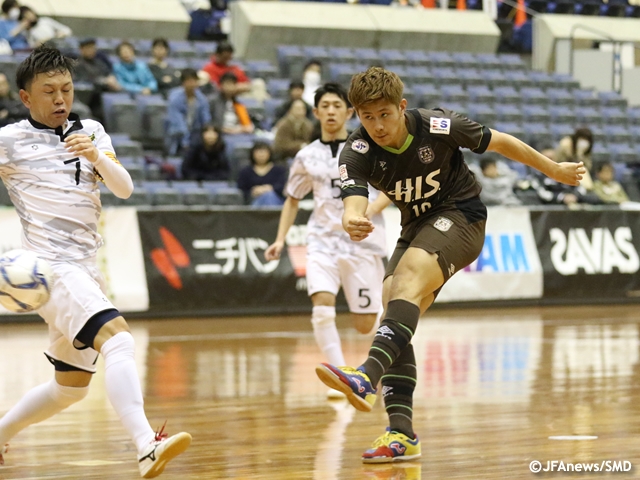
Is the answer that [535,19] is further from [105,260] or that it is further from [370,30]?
[105,260]

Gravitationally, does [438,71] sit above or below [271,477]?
above

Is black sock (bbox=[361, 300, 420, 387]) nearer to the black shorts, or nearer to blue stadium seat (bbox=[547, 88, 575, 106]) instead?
the black shorts

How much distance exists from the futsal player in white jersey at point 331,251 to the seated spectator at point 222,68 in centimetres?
876

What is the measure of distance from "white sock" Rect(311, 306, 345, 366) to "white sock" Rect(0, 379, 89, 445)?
10.2 feet

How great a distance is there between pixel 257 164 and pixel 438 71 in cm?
712

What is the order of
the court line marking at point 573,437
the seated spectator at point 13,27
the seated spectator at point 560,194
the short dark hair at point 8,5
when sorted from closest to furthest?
1. the court line marking at point 573,437
2. the seated spectator at point 13,27
3. the seated spectator at point 560,194
4. the short dark hair at point 8,5

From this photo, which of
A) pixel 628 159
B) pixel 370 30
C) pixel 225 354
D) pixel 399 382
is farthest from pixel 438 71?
pixel 399 382

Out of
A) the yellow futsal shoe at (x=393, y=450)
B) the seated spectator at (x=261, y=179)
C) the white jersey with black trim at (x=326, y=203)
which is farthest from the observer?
the seated spectator at (x=261, y=179)

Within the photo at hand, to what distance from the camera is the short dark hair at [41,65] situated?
4930 millimetres

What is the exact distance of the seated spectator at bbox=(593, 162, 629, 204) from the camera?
17172 millimetres

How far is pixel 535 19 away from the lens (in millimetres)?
23469

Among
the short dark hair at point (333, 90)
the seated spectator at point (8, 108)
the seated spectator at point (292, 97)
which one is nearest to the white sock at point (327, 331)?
the short dark hair at point (333, 90)

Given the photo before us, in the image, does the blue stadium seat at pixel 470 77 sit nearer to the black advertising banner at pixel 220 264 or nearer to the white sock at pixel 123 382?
the black advertising banner at pixel 220 264

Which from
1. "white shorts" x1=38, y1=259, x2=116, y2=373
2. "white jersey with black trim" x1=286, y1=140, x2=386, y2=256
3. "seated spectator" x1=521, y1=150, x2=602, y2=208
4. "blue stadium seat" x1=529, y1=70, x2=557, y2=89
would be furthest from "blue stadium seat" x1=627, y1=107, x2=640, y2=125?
"white shorts" x1=38, y1=259, x2=116, y2=373
